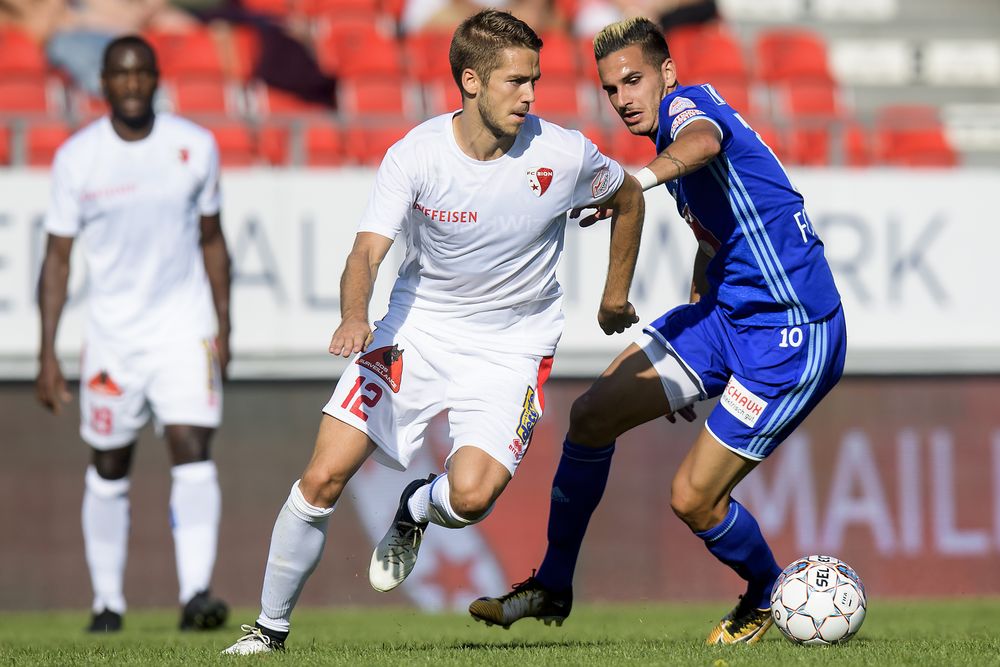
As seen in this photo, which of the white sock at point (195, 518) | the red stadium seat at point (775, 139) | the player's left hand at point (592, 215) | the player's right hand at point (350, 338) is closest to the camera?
the player's right hand at point (350, 338)

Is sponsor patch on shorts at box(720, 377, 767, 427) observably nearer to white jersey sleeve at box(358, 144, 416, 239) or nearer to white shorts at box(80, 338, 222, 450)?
white jersey sleeve at box(358, 144, 416, 239)

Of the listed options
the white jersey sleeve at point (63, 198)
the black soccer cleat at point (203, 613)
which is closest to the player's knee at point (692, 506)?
the black soccer cleat at point (203, 613)

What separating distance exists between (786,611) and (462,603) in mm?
4724

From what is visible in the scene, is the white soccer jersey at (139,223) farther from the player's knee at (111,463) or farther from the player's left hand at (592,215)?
the player's left hand at (592,215)

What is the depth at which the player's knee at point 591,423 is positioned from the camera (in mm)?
6332

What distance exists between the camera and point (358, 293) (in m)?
5.24

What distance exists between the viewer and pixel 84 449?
1016 cm

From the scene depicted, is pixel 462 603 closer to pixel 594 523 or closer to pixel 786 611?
pixel 594 523

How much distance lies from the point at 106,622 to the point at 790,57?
857cm

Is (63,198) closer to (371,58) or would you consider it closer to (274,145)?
(274,145)

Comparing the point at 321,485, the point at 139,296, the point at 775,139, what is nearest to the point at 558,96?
the point at 775,139

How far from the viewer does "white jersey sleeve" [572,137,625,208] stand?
5.82 m

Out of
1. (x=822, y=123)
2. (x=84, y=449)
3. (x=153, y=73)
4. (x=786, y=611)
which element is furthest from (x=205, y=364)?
(x=822, y=123)

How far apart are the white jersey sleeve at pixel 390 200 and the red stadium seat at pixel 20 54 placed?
7.25 metres
